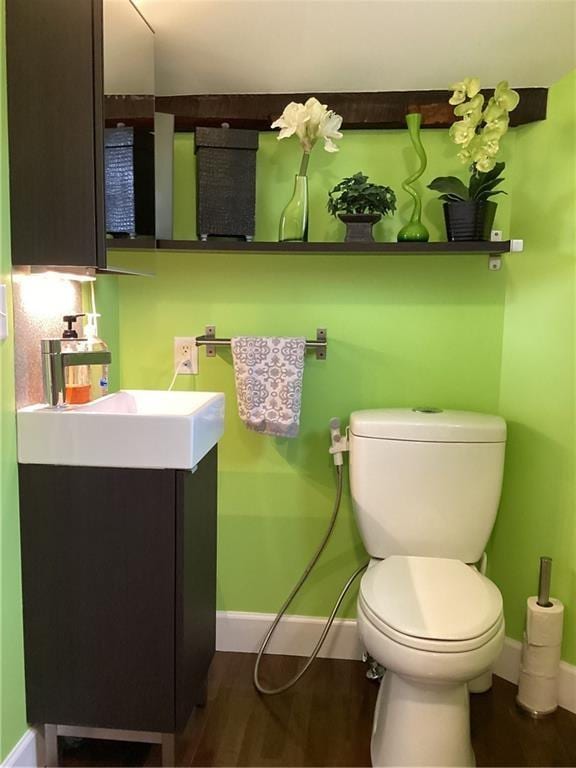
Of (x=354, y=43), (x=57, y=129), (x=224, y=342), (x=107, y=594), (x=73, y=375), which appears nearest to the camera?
(x=57, y=129)

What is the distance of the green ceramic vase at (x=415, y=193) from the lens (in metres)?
1.80

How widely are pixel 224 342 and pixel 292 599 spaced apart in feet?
3.02

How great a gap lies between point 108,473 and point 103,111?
81 centimetres

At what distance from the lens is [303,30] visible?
164cm

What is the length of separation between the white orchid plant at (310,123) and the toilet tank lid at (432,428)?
2.67 feet

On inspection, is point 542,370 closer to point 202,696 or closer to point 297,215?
point 297,215

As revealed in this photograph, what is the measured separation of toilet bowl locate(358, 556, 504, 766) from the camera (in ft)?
4.55

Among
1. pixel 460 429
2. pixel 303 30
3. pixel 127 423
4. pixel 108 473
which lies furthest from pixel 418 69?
pixel 108 473

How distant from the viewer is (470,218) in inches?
70.0

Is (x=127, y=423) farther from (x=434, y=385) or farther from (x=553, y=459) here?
(x=553, y=459)

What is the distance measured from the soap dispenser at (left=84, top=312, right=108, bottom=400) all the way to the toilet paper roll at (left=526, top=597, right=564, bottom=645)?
1.42 m

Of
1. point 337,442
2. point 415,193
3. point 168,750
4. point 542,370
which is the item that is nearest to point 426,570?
point 337,442

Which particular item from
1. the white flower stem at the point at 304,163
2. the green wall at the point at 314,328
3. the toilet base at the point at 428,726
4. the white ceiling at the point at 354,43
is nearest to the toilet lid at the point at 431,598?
the toilet base at the point at 428,726

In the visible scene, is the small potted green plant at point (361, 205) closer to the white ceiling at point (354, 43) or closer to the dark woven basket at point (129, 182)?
the white ceiling at point (354, 43)
